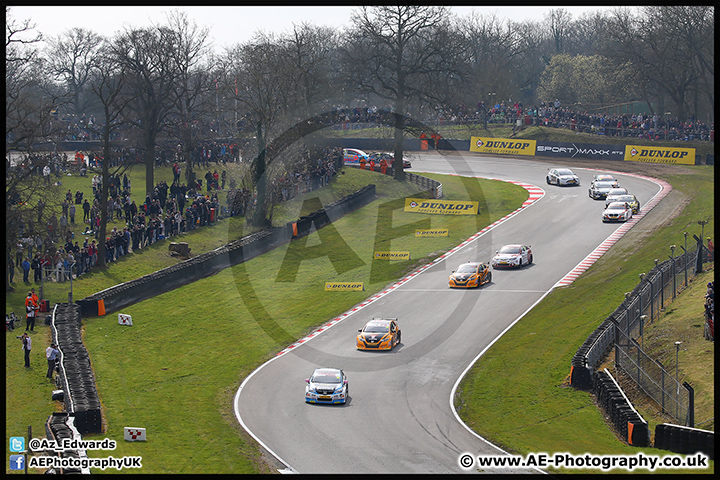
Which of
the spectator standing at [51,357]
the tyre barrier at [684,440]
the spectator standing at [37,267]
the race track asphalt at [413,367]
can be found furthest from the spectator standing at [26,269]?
the tyre barrier at [684,440]

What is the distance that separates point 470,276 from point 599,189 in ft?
67.5

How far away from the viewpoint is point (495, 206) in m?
56.9

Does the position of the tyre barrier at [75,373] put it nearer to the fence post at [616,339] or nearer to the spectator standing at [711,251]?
the fence post at [616,339]

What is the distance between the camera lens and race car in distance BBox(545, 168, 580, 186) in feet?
200

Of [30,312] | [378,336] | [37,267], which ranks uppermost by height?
[37,267]

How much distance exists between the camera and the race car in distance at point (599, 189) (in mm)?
55438

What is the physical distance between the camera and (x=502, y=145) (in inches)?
3012

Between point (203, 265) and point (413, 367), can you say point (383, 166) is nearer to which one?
point (203, 265)

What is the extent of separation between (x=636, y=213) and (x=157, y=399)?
113ft

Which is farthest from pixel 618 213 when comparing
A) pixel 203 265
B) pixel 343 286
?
pixel 203 265

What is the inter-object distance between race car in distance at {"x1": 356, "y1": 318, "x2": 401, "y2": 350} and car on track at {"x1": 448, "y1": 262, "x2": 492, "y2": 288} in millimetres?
7624

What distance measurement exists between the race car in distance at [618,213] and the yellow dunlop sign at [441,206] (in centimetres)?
884

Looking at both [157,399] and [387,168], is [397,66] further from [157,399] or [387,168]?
[157,399]

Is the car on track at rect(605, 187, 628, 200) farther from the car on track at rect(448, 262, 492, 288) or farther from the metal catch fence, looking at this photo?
the car on track at rect(448, 262, 492, 288)
